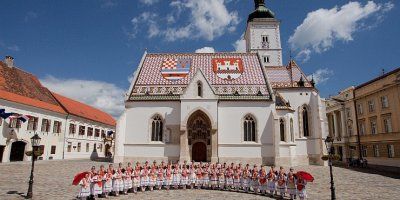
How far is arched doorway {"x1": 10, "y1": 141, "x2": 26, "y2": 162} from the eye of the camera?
3225 centimetres

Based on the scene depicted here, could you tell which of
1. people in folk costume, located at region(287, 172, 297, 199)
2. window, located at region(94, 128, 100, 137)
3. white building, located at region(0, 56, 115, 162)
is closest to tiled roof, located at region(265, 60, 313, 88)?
people in folk costume, located at region(287, 172, 297, 199)

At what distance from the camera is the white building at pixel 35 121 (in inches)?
1240

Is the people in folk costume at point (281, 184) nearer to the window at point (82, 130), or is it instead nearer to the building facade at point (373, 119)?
the building facade at point (373, 119)

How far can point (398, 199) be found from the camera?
1395 centimetres

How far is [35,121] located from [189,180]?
27.2m

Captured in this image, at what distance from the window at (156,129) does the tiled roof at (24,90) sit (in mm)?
15927

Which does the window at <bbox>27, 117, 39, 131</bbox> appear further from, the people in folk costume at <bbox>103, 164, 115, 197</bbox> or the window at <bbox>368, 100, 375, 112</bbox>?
the window at <bbox>368, 100, 375, 112</bbox>

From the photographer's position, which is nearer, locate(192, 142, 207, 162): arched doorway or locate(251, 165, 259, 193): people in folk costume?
locate(251, 165, 259, 193): people in folk costume

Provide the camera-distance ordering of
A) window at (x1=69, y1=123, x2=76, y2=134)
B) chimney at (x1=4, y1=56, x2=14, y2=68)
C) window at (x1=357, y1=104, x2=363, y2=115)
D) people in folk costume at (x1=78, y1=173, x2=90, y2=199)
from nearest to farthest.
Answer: people in folk costume at (x1=78, y1=173, x2=90, y2=199) < chimney at (x1=4, y1=56, x2=14, y2=68) < window at (x1=357, y1=104, x2=363, y2=115) < window at (x1=69, y1=123, x2=76, y2=134)

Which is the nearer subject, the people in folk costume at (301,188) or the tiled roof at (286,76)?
the people in folk costume at (301,188)

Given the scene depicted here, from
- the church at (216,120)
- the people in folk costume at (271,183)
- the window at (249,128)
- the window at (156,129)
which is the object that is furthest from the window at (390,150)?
the window at (156,129)

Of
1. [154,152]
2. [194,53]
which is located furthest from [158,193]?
[194,53]

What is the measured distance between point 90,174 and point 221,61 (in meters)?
26.5

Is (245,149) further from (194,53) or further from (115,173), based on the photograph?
(115,173)
